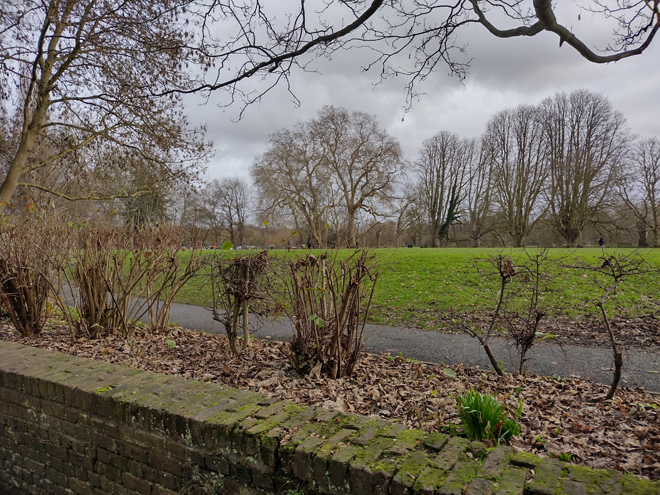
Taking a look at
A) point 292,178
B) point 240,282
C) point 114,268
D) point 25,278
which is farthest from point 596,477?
point 292,178

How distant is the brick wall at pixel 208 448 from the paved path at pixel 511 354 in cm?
195

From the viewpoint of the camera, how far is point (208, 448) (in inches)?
90.7

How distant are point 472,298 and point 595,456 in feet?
25.9

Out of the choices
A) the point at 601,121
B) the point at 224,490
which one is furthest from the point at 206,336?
the point at 601,121

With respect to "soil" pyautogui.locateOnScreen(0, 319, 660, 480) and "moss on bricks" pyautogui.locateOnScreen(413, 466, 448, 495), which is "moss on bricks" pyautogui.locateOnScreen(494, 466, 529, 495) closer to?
"moss on bricks" pyautogui.locateOnScreen(413, 466, 448, 495)

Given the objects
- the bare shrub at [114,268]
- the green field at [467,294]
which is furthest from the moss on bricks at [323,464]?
the green field at [467,294]

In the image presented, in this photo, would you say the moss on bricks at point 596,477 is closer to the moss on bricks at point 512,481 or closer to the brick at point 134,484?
the moss on bricks at point 512,481

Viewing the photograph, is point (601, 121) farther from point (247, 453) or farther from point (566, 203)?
point (247, 453)

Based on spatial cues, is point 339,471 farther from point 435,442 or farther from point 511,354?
point 511,354

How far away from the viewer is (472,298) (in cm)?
979

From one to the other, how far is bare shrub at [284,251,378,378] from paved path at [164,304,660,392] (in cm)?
30

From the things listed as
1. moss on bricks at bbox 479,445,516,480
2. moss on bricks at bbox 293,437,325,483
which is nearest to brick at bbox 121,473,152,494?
moss on bricks at bbox 293,437,325,483

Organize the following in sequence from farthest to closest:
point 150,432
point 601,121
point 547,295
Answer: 1. point 601,121
2. point 547,295
3. point 150,432

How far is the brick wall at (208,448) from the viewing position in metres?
1.70
